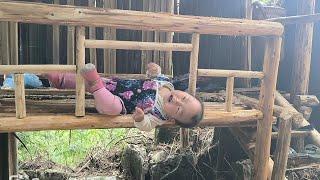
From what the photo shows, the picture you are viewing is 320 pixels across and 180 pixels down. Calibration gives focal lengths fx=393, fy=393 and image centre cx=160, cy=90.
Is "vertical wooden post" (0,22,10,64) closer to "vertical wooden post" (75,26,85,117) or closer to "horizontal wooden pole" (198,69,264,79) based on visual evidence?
"vertical wooden post" (75,26,85,117)

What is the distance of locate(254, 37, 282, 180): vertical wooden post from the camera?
343cm

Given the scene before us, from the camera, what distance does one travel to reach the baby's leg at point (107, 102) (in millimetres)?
2768

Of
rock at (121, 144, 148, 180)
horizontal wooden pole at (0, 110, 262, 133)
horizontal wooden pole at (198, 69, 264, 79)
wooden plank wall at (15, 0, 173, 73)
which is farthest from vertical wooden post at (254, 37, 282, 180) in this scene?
rock at (121, 144, 148, 180)

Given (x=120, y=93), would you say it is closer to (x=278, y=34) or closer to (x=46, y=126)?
(x=46, y=126)

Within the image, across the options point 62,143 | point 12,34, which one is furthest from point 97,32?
point 62,143

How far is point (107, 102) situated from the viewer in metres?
2.84

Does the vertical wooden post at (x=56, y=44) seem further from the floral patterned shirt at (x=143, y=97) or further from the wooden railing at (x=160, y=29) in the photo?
the wooden railing at (x=160, y=29)

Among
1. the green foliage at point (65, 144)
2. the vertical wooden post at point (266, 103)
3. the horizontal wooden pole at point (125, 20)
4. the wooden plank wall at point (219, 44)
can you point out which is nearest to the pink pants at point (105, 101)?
the horizontal wooden pole at point (125, 20)

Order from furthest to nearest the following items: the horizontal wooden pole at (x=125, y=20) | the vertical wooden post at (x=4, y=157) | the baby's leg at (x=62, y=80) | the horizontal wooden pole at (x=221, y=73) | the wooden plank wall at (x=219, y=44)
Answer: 1. the wooden plank wall at (x=219, y=44)
2. the vertical wooden post at (x=4, y=157)
3. the baby's leg at (x=62, y=80)
4. the horizontal wooden pole at (x=221, y=73)
5. the horizontal wooden pole at (x=125, y=20)

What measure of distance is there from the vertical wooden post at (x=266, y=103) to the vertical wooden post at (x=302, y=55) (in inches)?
62.4

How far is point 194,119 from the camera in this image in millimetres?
3061

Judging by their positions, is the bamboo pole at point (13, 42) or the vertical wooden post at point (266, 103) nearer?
the vertical wooden post at point (266, 103)

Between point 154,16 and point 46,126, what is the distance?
1.11 m

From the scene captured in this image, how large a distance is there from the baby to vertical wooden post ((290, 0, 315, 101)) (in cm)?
236
